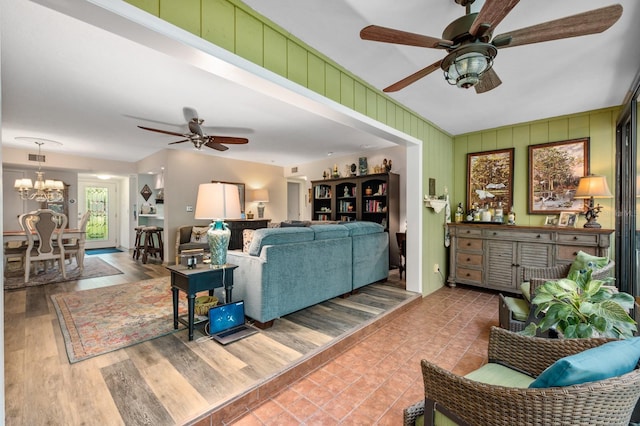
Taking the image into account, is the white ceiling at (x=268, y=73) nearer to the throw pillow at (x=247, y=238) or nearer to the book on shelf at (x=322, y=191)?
the throw pillow at (x=247, y=238)

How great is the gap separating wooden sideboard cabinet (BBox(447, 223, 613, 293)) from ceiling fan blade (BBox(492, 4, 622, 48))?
2814mm

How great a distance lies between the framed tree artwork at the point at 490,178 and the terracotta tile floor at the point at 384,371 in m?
1.84

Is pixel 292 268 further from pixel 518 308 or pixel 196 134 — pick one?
pixel 196 134

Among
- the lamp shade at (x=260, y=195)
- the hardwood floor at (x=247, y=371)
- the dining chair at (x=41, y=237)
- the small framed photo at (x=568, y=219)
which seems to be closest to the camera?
the hardwood floor at (x=247, y=371)

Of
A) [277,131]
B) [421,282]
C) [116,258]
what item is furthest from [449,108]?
[116,258]

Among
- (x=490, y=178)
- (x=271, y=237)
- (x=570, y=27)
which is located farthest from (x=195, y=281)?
(x=490, y=178)

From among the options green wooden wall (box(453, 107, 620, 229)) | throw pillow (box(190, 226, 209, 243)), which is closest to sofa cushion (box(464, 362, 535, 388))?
green wooden wall (box(453, 107, 620, 229))

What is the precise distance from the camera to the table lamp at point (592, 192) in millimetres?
3258

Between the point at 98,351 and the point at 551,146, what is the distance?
580cm

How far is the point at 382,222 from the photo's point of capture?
567 cm

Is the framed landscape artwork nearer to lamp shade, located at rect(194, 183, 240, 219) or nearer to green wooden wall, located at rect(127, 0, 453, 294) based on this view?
green wooden wall, located at rect(127, 0, 453, 294)

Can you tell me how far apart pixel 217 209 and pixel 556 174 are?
4.52 metres

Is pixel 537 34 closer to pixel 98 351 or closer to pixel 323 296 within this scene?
pixel 323 296

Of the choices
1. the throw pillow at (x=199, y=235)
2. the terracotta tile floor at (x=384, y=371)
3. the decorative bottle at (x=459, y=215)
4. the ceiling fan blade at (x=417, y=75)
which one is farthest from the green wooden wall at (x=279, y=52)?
the throw pillow at (x=199, y=235)
